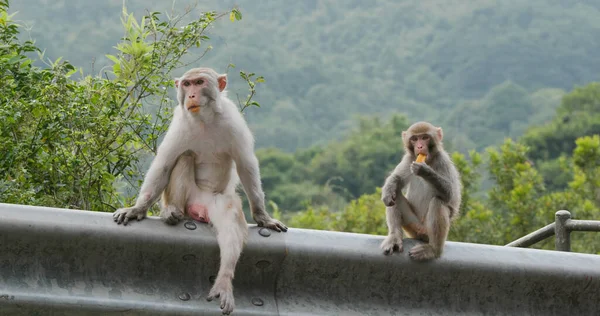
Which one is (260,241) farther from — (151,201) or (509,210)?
(509,210)

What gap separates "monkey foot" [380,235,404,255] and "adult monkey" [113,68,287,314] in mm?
731

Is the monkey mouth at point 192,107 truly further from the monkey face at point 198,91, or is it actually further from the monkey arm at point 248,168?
the monkey arm at point 248,168

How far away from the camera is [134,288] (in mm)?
3004

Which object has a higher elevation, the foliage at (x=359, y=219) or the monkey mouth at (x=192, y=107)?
the foliage at (x=359, y=219)

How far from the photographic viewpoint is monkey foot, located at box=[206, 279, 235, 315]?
3.01 meters

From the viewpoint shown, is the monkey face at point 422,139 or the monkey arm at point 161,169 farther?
the monkey face at point 422,139

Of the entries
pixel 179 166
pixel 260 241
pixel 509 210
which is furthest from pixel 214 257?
pixel 509 210

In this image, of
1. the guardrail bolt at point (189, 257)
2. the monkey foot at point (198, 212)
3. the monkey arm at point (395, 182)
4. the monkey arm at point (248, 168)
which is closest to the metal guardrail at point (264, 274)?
the guardrail bolt at point (189, 257)

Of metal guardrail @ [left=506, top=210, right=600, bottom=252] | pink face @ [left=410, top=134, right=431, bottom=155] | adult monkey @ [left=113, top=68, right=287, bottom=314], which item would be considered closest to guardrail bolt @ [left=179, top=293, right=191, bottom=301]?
adult monkey @ [left=113, top=68, right=287, bottom=314]

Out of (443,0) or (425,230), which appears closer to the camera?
(425,230)

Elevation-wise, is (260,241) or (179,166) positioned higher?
(179,166)

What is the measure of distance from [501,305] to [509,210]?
16429 millimetres

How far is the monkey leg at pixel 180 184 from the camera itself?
14.1 ft

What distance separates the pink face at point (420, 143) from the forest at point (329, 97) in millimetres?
1008
